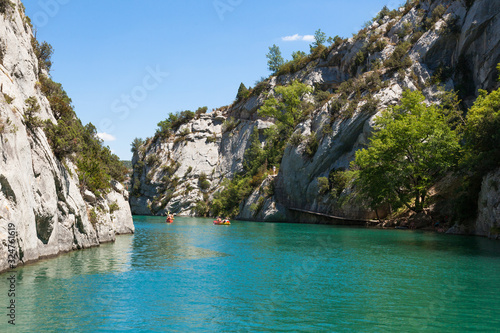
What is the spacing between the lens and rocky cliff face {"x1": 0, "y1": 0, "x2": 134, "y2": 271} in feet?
52.2

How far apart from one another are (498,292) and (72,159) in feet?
89.2

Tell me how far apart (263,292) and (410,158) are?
1410 inches

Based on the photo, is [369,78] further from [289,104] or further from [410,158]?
[289,104]

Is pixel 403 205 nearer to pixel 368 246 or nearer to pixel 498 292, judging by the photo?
pixel 368 246

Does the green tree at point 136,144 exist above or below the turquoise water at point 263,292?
above

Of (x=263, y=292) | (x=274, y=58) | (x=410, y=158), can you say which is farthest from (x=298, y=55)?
(x=263, y=292)

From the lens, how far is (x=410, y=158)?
4500 centimetres

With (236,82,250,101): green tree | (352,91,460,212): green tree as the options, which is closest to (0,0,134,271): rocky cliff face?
(352,91,460,212): green tree

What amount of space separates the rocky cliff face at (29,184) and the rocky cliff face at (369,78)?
36.6m

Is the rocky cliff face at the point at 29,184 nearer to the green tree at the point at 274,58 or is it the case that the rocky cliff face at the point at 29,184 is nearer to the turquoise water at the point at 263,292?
the turquoise water at the point at 263,292

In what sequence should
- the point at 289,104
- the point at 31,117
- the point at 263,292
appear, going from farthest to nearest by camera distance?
the point at 289,104 → the point at 31,117 → the point at 263,292

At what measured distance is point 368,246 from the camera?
28.2 m

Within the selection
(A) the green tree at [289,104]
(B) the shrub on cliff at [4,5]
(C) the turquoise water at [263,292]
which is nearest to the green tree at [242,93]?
(A) the green tree at [289,104]

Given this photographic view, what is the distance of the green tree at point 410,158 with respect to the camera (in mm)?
41938
